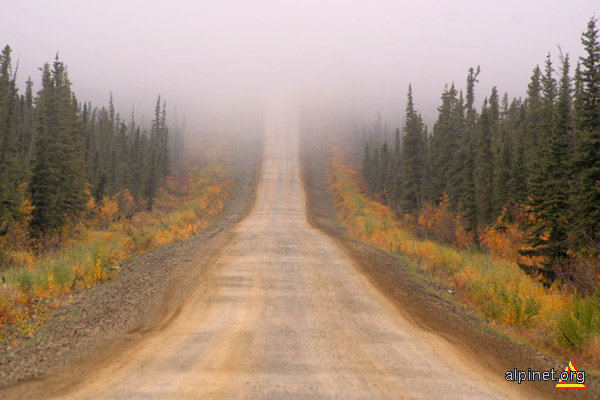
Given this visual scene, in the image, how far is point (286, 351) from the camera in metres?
6.15

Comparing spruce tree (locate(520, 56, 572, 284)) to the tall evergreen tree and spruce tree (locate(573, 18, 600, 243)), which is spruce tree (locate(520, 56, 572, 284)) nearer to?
spruce tree (locate(573, 18, 600, 243))

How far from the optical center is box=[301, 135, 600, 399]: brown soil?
19.5 feet

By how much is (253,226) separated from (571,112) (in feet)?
59.6

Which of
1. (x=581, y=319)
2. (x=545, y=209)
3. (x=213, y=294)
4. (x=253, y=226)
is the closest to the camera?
(x=581, y=319)

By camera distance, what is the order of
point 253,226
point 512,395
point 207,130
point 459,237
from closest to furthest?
point 512,395 < point 253,226 < point 459,237 < point 207,130

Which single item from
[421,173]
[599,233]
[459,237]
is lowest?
[459,237]

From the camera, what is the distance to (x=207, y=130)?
365 ft

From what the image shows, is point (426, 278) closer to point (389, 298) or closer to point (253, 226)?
point (389, 298)

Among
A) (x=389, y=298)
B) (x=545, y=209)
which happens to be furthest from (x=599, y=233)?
(x=389, y=298)

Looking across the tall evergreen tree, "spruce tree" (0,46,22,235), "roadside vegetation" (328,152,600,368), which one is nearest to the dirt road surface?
"roadside vegetation" (328,152,600,368)

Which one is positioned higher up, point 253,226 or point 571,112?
point 571,112

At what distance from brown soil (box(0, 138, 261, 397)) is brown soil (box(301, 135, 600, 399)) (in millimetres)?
5932

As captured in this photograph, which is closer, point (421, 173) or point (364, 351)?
point (364, 351)

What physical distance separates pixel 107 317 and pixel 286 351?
449cm
